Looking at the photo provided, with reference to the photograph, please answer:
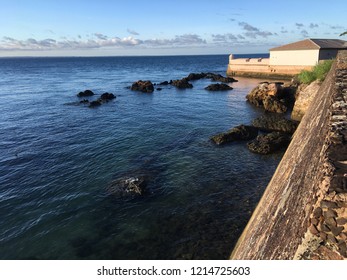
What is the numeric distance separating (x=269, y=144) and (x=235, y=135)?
3849 millimetres

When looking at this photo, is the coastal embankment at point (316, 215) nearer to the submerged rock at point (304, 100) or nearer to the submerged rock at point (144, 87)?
the submerged rock at point (304, 100)

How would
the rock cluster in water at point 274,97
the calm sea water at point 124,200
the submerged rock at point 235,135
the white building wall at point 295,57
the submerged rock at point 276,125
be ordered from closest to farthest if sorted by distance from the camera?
the calm sea water at point 124,200 → the submerged rock at point 235,135 → the submerged rock at point 276,125 → the rock cluster in water at point 274,97 → the white building wall at point 295,57

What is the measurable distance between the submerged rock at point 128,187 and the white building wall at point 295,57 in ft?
175

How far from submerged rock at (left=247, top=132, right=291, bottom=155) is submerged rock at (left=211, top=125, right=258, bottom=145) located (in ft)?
6.63

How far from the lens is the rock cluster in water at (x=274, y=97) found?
34216 millimetres

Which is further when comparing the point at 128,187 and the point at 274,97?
the point at 274,97

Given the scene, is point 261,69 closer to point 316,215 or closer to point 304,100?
point 304,100

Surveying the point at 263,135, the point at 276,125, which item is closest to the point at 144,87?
the point at 276,125

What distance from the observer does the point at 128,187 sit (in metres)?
16.0

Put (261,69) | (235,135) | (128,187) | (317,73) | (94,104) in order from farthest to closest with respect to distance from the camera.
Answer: (261,69) < (94,104) < (317,73) < (235,135) < (128,187)

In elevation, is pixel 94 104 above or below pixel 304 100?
below

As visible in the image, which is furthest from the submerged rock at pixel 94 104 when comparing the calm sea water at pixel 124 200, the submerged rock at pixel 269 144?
the submerged rock at pixel 269 144
